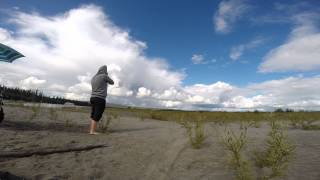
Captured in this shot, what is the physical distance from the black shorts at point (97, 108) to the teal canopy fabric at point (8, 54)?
2.13 m

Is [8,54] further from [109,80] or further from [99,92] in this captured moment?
[109,80]

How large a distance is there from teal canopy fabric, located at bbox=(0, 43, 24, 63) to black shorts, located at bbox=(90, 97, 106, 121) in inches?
83.8

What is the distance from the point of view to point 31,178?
5.11m

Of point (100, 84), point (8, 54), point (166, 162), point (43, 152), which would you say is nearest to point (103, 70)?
point (100, 84)

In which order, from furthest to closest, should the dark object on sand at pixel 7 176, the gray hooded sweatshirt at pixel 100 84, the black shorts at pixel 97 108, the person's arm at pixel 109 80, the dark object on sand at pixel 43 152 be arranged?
the person's arm at pixel 109 80 < the gray hooded sweatshirt at pixel 100 84 < the black shorts at pixel 97 108 < the dark object on sand at pixel 43 152 < the dark object on sand at pixel 7 176

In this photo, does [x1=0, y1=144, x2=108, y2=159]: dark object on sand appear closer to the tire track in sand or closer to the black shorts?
the tire track in sand

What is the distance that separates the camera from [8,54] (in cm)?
830

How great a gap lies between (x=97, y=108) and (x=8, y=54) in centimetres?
246

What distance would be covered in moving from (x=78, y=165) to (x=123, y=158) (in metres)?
0.87

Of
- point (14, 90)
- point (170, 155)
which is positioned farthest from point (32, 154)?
point (14, 90)

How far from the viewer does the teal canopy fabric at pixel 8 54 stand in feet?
26.7

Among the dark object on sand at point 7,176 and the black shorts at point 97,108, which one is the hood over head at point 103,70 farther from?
the dark object on sand at point 7,176

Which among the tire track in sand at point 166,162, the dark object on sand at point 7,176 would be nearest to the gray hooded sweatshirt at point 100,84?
the tire track in sand at point 166,162

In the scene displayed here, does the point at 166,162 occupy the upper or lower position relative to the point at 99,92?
lower
